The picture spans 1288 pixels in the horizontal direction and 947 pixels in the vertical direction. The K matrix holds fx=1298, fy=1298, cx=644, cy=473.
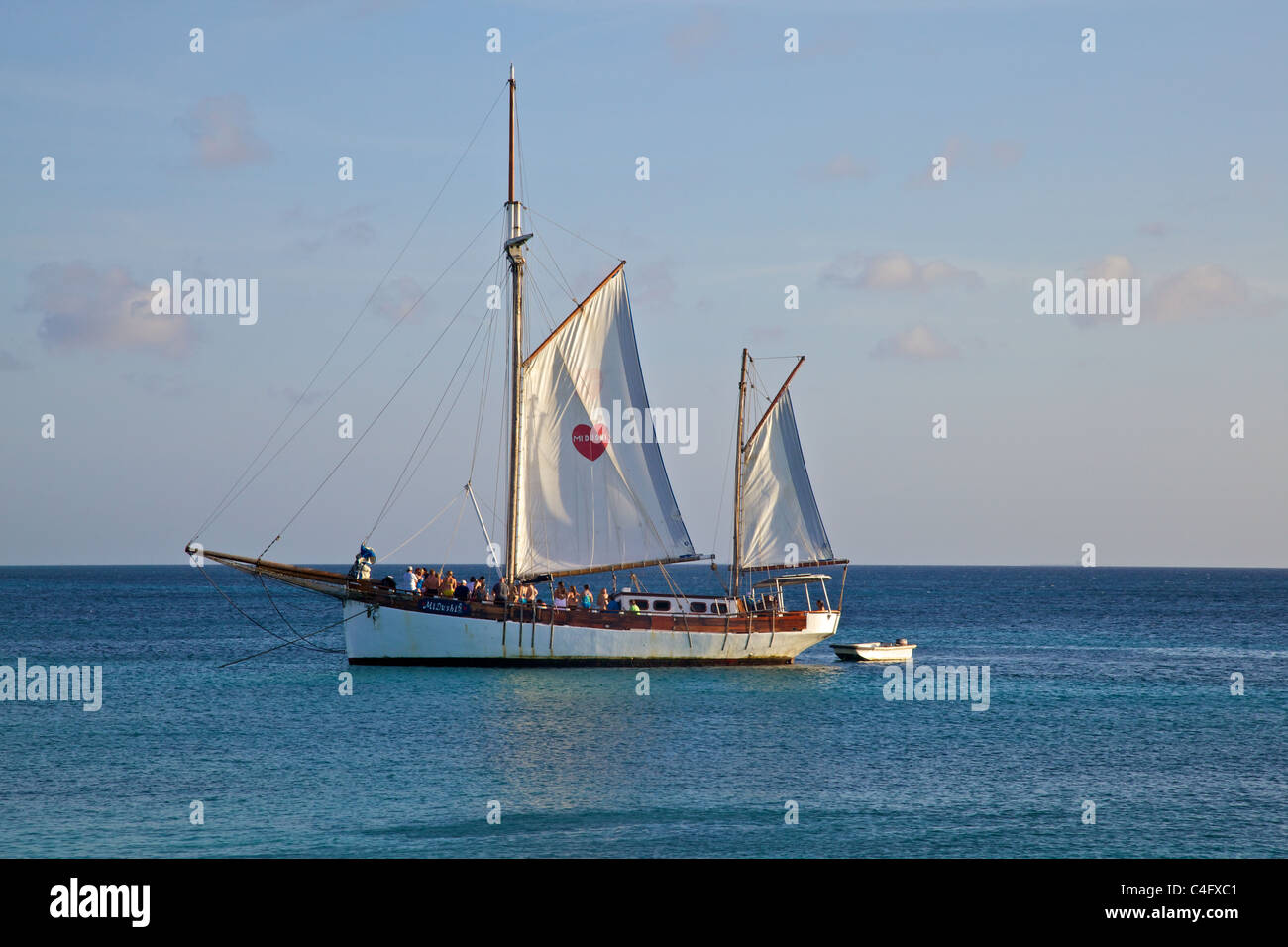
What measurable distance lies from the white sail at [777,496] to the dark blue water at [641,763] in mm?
5763

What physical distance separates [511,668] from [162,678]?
54.1 ft

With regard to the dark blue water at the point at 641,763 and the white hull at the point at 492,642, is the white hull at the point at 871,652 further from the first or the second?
the white hull at the point at 492,642

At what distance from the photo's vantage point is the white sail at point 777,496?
6309 cm

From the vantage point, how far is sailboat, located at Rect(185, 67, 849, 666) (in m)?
57.0

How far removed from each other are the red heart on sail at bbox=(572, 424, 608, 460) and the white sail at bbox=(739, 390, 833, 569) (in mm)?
8002

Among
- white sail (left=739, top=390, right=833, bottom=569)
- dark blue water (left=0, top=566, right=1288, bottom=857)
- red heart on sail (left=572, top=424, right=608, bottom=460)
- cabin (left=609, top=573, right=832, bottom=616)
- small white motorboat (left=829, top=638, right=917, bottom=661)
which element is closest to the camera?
dark blue water (left=0, top=566, right=1288, bottom=857)

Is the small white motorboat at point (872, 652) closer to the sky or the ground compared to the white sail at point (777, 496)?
closer to the ground

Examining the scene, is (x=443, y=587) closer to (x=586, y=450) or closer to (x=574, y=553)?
(x=574, y=553)

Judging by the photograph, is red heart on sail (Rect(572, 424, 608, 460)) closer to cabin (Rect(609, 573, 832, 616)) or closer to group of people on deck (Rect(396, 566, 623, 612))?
group of people on deck (Rect(396, 566, 623, 612))

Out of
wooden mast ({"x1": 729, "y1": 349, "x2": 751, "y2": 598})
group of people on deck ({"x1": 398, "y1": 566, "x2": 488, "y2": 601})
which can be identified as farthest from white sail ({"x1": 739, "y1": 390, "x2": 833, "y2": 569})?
group of people on deck ({"x1": 398, "y1": 566, "x2": 488, "y2": 601})

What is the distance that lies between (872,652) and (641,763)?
34401 millimetres

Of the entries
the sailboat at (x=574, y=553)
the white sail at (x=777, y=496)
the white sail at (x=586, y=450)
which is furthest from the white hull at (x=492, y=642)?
the white sail at (x=777, y=496)
